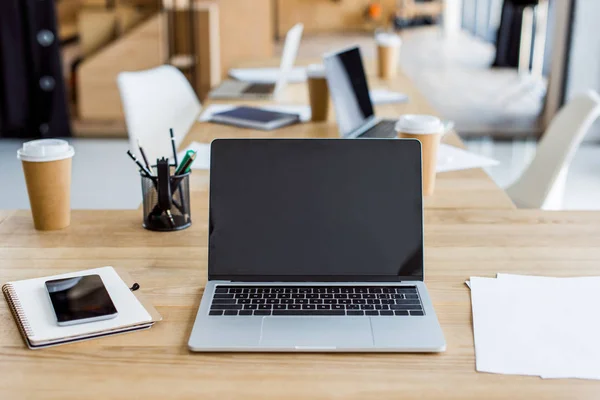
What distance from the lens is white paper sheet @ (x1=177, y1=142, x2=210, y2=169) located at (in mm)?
2023

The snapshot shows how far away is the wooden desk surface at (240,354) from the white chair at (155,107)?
88cm

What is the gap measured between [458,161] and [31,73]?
3597mm

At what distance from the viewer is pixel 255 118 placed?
244cm

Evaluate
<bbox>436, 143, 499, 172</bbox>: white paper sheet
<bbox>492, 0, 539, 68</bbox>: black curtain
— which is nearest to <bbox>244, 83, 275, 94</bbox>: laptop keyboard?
<bbox>436, 143, 499, 172</bbox>: white paper sheet

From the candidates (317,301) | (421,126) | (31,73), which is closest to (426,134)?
(421,126)

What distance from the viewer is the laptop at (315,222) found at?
1192 millimetres

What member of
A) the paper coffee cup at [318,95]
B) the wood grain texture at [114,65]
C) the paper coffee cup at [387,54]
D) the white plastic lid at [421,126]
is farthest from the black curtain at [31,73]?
the white plastic lid at [421,126]

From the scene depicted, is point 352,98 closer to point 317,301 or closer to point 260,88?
point 260,88

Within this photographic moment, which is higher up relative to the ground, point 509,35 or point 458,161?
point 458,161

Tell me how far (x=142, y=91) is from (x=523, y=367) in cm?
195

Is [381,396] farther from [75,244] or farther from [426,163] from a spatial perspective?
[426,163]

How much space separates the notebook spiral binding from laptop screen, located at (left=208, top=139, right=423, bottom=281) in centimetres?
29

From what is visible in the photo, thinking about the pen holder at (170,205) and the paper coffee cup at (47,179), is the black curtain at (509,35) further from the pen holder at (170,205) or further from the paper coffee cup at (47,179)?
the paper coffee cup at (47,179)

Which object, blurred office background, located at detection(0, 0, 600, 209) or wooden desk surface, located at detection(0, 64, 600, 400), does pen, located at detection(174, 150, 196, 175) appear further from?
blurred office background, located at detection(0, 0, 600, 209)
